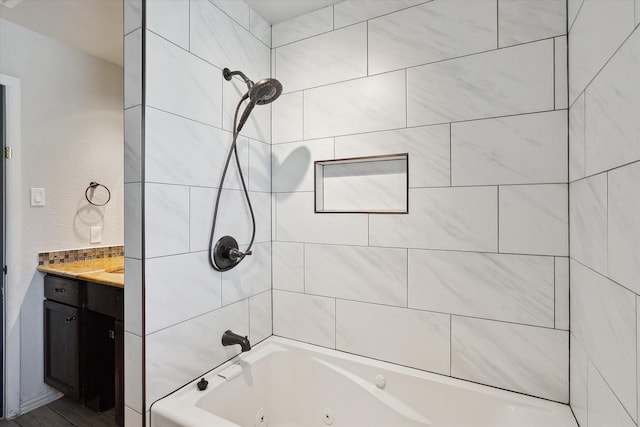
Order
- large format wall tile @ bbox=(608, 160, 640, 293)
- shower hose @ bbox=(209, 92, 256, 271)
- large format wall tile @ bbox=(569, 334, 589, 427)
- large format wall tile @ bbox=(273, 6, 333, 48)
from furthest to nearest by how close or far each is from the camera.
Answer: large format wall tile @ bbox=(273, 6, 333, 48) → shower hose @ bbox=(209, 92, 256, 271) → large format wall tile @ bbox=(569, 334, 589, 427) → large format wall tile @ bbox=(608, 160, 640, 293)

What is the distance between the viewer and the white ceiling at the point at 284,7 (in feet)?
5.41

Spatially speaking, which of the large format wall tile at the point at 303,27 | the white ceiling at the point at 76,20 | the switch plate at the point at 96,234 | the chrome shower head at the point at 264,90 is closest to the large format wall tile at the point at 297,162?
the chrome shower head at the point at 264,90

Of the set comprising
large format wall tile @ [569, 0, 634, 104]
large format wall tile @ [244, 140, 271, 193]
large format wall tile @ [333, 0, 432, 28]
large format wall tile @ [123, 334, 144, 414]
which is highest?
large format wall tile @ [333, 0, 432, 28]

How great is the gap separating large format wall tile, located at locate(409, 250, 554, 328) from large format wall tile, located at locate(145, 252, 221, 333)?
94 cm

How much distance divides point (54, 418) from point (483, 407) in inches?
97.7

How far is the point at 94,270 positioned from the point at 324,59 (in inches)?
74.4

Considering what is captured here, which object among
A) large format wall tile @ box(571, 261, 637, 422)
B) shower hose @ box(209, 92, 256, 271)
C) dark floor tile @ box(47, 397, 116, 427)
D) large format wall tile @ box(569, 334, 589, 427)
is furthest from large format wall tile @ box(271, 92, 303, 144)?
dark floor tile @ box(47, 397, 116, 427)

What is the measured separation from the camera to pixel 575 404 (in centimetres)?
113

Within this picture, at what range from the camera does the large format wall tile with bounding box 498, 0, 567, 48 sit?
1.21m

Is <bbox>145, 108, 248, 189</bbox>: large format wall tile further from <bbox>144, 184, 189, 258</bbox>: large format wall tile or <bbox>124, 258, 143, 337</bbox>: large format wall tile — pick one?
<bbox>124, 258, 143, 337</bbox>: large format wall tile

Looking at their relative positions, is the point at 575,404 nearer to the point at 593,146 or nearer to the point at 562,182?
the point at 562,182

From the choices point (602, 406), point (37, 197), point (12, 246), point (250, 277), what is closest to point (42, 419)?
point (12, 246)

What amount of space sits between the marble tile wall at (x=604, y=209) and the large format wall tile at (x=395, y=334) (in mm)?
480

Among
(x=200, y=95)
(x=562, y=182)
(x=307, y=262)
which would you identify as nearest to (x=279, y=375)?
(x=307, y=262)
